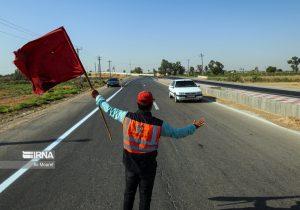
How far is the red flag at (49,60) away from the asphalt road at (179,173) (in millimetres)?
1789

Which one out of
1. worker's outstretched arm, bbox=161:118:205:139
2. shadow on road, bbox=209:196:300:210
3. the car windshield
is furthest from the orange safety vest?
the car windshield

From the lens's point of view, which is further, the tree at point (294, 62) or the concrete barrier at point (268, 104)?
the tree at point (294, 62)

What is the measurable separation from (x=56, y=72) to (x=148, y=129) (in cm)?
230

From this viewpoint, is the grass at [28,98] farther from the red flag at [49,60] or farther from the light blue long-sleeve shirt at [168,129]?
the light blue long-sleeve shirt at [168,129]

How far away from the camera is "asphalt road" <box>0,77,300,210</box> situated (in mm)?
5359

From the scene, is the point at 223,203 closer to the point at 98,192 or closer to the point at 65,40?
the point at 98,192

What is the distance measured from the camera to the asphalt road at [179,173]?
5359mm

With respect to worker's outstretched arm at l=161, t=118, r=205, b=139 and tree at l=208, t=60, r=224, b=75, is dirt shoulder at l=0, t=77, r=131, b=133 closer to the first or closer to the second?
worker's outstretched arm at l=161, t=118, r=205, b=139

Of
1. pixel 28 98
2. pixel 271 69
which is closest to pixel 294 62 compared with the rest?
pixel 271 69

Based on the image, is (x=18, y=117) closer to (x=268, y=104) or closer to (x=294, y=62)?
(x=268, y=104)

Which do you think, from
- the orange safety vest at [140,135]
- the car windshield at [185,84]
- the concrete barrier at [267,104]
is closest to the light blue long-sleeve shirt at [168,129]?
the orange safety vest at [140,135]

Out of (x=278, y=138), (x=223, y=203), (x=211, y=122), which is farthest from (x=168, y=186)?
(x=211, y=122)

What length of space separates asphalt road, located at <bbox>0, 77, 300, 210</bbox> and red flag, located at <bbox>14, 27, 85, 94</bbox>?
1789 millimetres

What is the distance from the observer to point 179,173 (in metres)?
6.81
